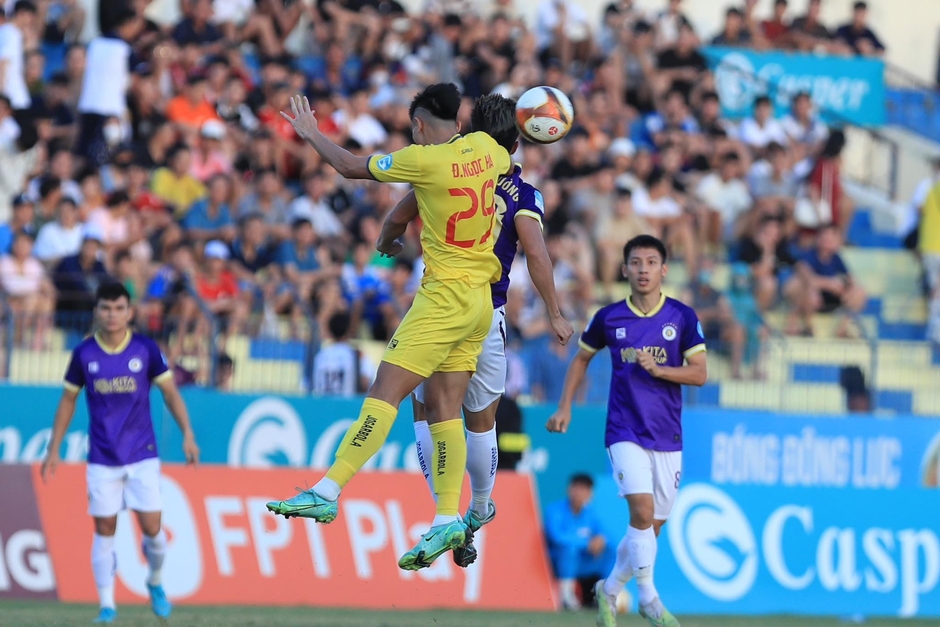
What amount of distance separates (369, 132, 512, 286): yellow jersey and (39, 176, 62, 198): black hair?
8.82 metres

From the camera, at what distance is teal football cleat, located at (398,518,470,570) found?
361 inches

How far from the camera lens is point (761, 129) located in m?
23.4

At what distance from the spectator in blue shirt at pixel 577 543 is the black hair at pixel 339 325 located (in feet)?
9.35

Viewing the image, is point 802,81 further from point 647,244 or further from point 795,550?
point 647,244

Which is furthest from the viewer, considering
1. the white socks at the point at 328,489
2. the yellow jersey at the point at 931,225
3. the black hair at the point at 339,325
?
the yellow jersey at the point at 931,225

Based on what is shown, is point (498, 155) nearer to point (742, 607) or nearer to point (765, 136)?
point (742, 607)

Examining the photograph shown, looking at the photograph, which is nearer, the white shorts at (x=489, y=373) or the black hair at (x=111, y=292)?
the white shorts at (x=489, y=373)

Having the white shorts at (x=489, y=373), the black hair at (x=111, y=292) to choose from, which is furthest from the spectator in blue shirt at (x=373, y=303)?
the white shorts at (x=489, y=373)

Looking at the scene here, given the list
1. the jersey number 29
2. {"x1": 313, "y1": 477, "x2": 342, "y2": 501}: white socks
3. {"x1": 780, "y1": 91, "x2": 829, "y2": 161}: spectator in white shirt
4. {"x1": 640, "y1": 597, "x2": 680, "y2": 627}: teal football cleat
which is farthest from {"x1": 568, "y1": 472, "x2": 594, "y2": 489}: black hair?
{"x1": 780, "y1": 91, "x2": 829, "y2": 161}: spectator in white shirt

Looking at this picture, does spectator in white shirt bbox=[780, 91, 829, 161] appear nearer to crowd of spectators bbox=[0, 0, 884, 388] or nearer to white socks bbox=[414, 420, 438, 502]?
crowd of spectators bbox=[0, 0, 884, 388]

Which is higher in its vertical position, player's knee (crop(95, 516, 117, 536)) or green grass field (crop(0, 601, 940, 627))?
player's knee (crop(95, 516, 117, 536))

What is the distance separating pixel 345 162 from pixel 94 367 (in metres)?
4.16

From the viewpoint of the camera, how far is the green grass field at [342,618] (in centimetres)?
1206

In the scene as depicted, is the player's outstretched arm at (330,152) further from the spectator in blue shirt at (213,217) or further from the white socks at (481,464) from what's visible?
the spectator in blue shirt at (213,217)
